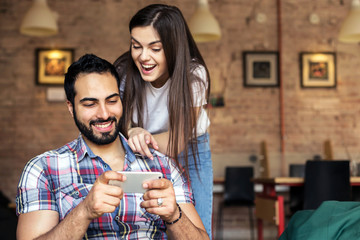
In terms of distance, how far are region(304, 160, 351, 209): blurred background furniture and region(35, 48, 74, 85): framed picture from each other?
3.78m

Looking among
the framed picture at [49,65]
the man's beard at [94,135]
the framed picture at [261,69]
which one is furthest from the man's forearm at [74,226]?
the framed picture at [261,69]

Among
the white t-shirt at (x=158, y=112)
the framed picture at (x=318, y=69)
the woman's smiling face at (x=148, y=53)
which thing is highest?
the framed picture at (x=318, y=69)

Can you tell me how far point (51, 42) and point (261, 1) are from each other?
301 cm

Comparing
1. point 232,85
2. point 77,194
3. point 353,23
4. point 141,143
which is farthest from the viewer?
point 232,85

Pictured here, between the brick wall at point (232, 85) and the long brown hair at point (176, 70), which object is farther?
the brick wall at point (232, 85)

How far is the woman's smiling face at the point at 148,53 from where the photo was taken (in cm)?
200

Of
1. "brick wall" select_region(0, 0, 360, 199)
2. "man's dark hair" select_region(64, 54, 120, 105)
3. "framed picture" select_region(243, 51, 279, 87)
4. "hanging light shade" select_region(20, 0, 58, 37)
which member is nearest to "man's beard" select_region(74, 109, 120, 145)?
"man's dark hair" select_region(64, 54, 120, 105)

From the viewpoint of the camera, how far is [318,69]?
7.05 metres

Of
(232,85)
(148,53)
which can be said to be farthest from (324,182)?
(148,53)

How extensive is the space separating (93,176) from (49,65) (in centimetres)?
529

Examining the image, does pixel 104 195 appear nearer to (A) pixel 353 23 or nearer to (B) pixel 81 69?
(B) pixel 81 69

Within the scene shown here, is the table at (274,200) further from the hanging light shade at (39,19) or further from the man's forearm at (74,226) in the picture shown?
the man's forearm at (74,226)

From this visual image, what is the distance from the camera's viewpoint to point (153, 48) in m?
2.01

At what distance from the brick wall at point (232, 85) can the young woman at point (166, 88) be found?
4.57 meters
